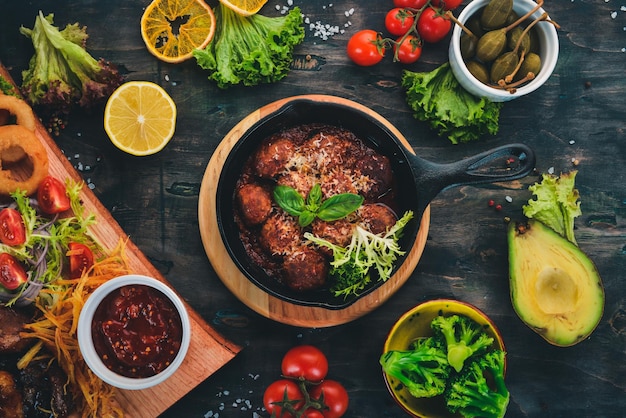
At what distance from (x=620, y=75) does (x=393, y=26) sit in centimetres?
157

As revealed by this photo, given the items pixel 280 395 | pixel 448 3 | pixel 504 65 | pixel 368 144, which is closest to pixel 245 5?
pixel 368 144

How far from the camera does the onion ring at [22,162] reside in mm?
3342

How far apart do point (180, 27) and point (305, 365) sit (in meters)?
2.27

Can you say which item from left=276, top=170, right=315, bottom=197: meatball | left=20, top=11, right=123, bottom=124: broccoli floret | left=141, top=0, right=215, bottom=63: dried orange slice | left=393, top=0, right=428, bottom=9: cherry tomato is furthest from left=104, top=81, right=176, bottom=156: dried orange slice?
left=393, top=0, right=428, bottom=9: cherry tomato

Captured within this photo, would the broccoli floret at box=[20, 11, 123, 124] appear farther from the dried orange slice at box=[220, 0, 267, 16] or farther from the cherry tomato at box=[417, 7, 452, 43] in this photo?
the cherry tomato at box=[417, 7, 452, 43]

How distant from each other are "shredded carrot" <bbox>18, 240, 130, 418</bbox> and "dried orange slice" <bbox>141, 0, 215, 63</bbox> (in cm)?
128

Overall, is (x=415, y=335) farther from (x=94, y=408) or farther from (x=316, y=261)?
(x=94, y=408)

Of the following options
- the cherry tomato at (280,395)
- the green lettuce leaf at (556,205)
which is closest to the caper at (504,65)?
the green lettuce leaf at (556,205)

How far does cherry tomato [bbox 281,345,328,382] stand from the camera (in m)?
3.56

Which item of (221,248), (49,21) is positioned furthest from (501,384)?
(49,21)

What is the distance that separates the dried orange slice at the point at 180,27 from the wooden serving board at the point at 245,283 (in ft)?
2.03

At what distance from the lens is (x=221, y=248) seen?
3582 mm

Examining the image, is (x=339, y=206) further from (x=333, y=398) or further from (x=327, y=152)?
(x=333, y=398)

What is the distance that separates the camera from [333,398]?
3562 mm
